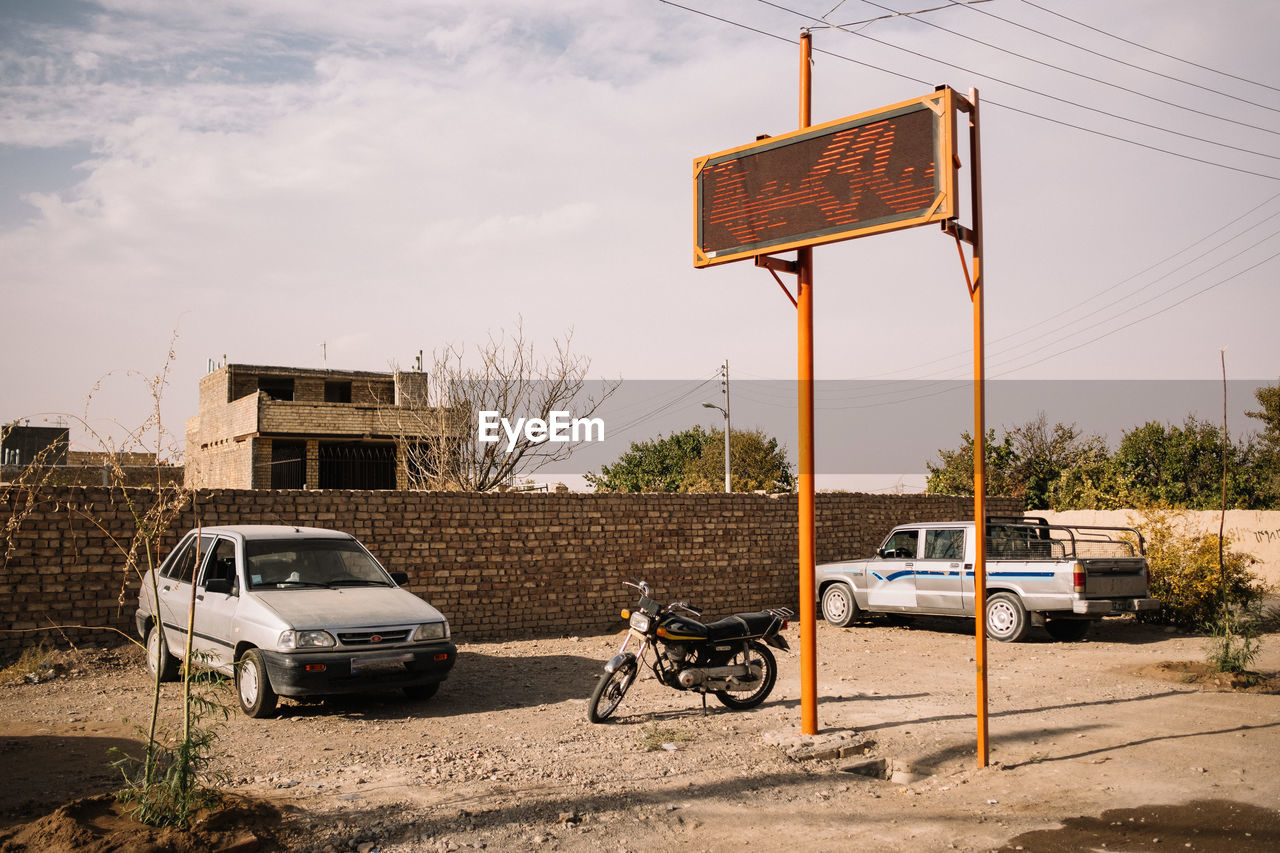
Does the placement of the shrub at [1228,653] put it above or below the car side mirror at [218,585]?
below

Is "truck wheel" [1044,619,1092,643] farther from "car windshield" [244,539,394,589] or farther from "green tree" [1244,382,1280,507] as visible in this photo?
"green tree" [1244,382,1280,507]

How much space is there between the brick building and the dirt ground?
24.1 meters

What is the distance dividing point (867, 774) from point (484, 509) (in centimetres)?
792

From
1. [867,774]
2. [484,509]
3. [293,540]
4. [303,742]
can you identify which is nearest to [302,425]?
[484,509]

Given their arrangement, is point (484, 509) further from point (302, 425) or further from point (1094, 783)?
point (302, 425)

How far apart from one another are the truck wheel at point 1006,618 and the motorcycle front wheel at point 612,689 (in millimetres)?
7322

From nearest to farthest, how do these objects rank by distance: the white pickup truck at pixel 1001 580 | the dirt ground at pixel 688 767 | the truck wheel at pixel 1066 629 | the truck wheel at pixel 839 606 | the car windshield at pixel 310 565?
the dirt ground at pixel 688 767, the car windshield at pixel 310 565, the white pickup truck at pixel 1001 580, the truck wheel at pixel 1066 629, the truck wheel at pixel 839 606

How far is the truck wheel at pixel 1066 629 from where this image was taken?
46.3 ft

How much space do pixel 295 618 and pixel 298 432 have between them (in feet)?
95.0

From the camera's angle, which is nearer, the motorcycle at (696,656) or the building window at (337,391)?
the motorcycle at (696,656)

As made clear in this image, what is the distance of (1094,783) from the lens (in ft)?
21.7

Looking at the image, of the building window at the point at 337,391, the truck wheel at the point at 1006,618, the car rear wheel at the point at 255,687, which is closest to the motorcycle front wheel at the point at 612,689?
the car rear wheel at the point at 255,687

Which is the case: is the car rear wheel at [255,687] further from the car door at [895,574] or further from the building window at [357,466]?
the building window at [357,466]

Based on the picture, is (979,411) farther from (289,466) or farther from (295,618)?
(289,466)
